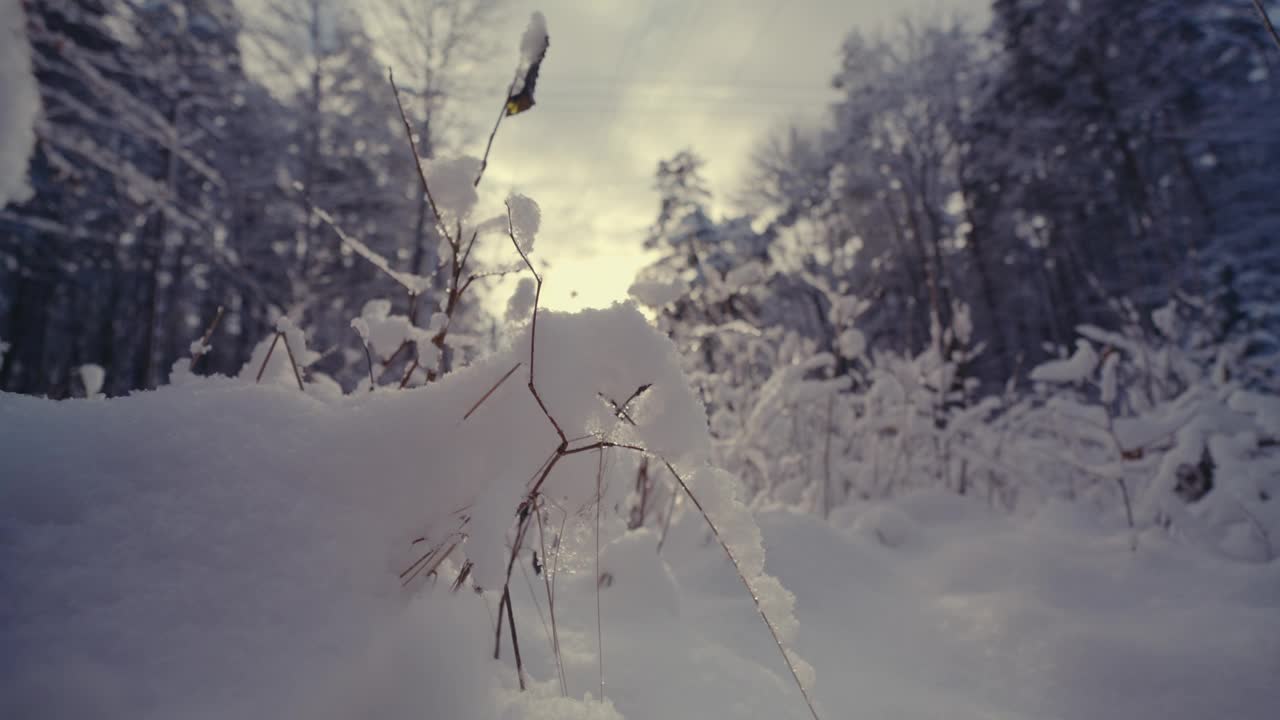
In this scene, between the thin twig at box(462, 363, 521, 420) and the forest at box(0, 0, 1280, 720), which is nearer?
the forest at box(0, 0, 1280, 720)

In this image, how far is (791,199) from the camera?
1569cm

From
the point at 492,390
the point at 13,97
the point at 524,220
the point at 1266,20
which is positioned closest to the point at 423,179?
the point at 524,220

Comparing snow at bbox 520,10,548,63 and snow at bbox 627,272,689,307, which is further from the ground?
snow at bbox 520,10,548,63

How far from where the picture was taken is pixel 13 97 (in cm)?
132

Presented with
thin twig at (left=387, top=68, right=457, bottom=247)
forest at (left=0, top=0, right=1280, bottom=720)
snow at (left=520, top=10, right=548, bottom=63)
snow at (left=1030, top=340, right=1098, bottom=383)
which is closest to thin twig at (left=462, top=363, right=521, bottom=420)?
forest at (left=0, top=0, right=1280, bottom=720)

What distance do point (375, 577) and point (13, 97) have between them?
1627 millimetres

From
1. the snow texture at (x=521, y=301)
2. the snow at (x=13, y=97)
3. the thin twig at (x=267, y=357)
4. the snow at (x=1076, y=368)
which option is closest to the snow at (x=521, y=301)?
the snow texture at (x=521, y=301)

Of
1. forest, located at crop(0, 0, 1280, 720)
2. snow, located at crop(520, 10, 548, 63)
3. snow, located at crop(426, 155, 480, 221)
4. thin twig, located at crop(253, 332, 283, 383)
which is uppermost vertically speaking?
snow, located at crop(520, 10, 548, 63)

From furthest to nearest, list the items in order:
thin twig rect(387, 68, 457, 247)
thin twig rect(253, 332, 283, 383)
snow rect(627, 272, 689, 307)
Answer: snow rect(627, 272, 689, 307)
thin twig rect(253, 332, 283, 383)
thin twig rect(387, 68, 457, 247)

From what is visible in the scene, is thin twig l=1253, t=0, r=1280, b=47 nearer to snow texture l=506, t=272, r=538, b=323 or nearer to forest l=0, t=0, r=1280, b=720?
forest l=0, t=0, r=1280, b=720

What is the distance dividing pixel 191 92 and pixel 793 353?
30.4ft

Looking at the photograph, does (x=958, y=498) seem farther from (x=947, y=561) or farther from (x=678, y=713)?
(x=678, y=713)

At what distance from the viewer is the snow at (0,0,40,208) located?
1283 millimetres

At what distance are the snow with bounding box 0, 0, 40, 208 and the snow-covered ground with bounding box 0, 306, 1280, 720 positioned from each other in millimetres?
964
